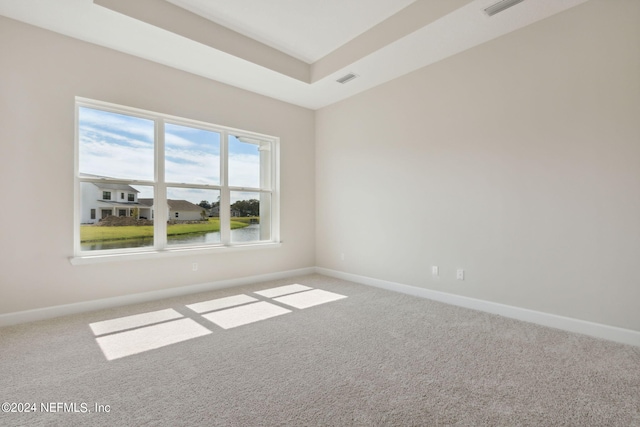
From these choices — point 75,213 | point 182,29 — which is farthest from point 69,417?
point 182,29

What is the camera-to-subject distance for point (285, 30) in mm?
3488

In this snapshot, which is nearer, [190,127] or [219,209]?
[190,127]

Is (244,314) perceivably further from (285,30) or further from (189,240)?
(285,30)

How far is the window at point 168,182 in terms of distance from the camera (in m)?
3.41

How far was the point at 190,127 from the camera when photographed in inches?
163

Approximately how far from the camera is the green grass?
3383mm

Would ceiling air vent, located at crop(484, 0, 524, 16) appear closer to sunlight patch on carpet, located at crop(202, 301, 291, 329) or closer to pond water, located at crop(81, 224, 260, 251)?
sunlight patch on carpet, located at crop(202, 301, 291, 329)

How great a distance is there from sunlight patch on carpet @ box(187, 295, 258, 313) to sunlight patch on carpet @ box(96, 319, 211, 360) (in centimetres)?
40

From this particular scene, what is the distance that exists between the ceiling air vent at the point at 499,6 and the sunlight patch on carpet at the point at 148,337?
3919 mm

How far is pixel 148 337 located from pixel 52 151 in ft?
7.25

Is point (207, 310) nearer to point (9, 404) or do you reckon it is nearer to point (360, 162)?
point (9, 404)

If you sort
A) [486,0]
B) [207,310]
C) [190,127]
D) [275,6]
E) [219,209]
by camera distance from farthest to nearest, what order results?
[219,209] → [190,127] → [207,310] → [275,6] → [486,0]

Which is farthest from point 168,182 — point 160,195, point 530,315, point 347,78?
point 530,315

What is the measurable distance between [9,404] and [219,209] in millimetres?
2969
